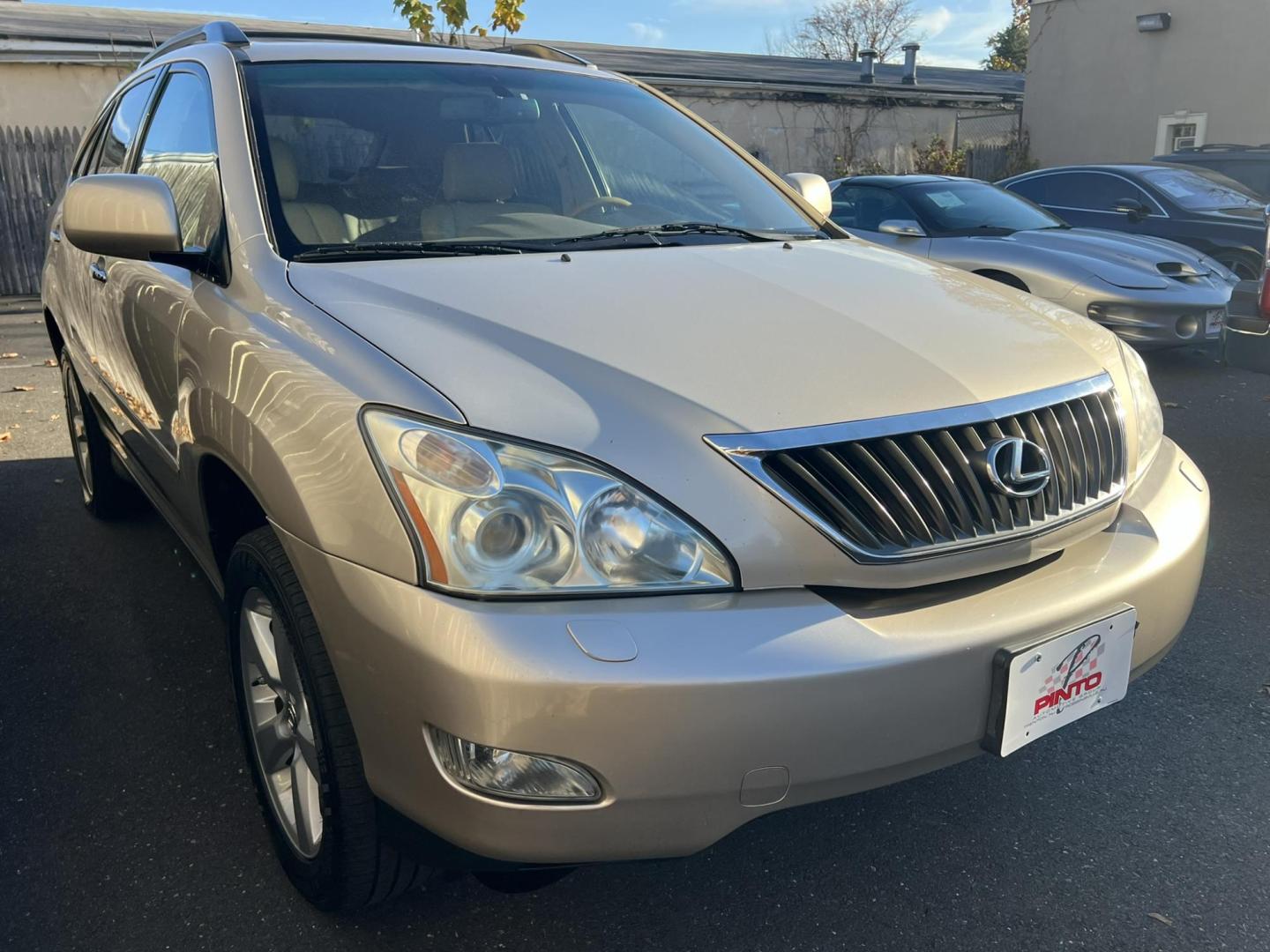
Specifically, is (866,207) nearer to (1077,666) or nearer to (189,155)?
(189,155)

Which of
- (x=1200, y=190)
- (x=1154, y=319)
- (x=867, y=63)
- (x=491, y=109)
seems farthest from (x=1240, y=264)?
(x=867, y=63)

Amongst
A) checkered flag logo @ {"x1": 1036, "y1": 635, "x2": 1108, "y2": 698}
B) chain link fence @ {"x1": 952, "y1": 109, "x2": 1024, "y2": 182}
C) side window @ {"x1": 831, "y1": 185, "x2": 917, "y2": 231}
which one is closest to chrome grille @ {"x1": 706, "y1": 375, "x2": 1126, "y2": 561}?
checkered flag logo @ {"x1": 1036, "y1": 635, "x2": 1108, "y2": 698}

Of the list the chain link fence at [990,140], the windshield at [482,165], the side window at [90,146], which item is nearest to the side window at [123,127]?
the side window at [90,146]

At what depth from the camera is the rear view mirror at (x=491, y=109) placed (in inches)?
115

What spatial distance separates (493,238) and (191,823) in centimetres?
155

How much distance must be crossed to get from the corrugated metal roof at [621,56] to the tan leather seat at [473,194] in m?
7.84

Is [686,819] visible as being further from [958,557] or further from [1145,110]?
[1145,110]

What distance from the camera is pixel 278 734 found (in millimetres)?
2199

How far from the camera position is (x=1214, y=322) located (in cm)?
710

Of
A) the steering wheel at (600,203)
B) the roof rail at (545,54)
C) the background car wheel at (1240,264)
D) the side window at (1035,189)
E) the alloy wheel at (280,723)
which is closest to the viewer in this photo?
the alloy wheel at (280,723)

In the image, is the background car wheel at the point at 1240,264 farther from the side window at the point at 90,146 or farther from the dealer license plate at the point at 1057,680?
→ the side window at the point at 90,146

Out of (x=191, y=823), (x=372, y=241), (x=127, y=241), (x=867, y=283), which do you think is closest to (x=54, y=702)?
(x=191, y=823)

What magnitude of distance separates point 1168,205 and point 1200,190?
0.44m

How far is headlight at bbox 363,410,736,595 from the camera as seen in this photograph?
65.2 inches
